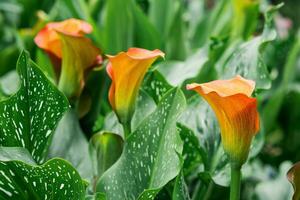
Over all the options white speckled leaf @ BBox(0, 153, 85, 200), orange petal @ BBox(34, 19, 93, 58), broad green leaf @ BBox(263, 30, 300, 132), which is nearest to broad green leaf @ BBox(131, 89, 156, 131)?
orange petal @ BBox(34, 19, 93, 58)

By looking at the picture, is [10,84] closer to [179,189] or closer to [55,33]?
[55,33]


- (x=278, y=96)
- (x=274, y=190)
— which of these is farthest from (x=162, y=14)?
(x=274, y=190)

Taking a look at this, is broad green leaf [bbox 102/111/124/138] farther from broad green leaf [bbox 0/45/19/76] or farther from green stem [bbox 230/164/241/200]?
broad green leaf [bbox 0/45/19/76]

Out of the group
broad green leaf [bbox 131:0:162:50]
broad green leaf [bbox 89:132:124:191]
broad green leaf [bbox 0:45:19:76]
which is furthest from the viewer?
broad green leaf [bbox 0:45:19:76]

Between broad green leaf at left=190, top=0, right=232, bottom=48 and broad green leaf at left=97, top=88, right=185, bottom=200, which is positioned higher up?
broad green leaf at left=97, top=88, right=185, bottom=200

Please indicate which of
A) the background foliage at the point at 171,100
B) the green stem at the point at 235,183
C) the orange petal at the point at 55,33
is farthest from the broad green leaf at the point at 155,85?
the green stem at the point at 235,183

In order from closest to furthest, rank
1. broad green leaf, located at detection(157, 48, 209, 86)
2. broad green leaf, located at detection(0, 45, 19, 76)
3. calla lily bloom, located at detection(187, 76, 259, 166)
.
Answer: calla lily bloom, located at detection(187, 76, 259, 166)
broad green leaf, located at detection(157, 48, 209, 86)
broad green leaf, located at detection(0, 45, 19, 76)

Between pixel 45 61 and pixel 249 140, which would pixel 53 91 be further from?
pixel 45 61
